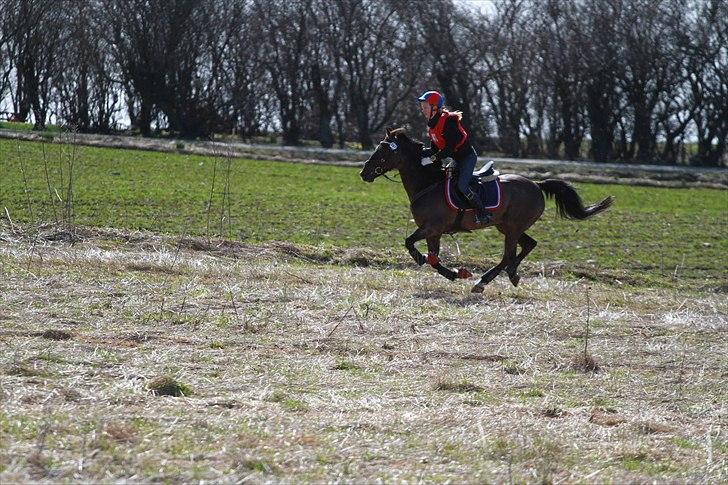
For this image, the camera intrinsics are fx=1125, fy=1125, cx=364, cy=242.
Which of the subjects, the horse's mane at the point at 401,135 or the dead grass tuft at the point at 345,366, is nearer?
the dead grass tuft at the point at 345,366

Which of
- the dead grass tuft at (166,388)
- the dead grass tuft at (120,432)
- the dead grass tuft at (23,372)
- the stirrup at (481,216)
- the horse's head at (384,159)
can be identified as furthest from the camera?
the stirrup at (481,216)

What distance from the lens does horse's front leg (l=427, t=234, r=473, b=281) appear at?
588 inches

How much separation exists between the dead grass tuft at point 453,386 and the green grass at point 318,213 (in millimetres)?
10232

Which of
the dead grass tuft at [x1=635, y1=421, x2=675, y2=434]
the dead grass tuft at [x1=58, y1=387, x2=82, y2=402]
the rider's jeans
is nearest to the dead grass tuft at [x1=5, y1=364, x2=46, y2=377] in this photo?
the dead grass tuft at [x1=58, y1=387, x2=82, y2=402]

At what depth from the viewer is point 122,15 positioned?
51.8m

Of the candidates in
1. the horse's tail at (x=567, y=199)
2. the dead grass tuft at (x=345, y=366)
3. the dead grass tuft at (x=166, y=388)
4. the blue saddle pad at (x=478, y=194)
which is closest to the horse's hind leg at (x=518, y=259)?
the horse's tail at (x=567, y=199)

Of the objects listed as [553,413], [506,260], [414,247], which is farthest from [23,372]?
[506,260]

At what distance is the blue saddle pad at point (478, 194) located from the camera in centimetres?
1514

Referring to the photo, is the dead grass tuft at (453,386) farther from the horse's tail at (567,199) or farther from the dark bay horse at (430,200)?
the horse's tail at (567,199)

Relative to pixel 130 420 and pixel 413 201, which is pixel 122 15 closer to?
pixel 413 201

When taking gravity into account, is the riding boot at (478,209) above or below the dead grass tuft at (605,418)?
above

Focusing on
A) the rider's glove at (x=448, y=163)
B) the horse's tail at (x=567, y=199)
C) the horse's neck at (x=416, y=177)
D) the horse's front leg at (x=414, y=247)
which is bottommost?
the horse's front leg at (x=414, y=247)

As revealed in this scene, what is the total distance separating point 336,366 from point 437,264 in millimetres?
6271

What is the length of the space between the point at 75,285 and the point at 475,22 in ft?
147
